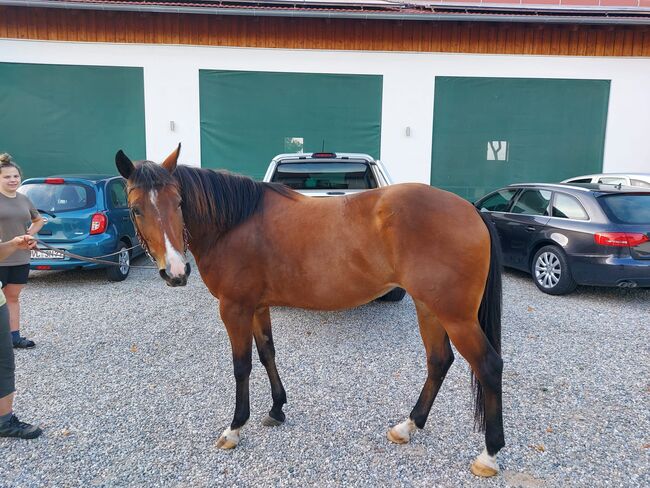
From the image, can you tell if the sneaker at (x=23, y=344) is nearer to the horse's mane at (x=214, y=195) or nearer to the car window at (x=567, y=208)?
the horse's mane at (x=214, y=195)

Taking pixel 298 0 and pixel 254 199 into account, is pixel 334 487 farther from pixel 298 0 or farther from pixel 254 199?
pixel 298 0

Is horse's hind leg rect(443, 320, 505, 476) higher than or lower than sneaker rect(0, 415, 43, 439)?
higher

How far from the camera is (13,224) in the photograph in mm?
3801

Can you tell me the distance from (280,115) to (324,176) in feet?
18.8

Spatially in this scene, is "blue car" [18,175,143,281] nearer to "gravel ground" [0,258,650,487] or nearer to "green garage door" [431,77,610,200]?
"gravel ground" [0,258,650,487]

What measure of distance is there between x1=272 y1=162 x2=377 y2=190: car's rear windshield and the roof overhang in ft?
19.6

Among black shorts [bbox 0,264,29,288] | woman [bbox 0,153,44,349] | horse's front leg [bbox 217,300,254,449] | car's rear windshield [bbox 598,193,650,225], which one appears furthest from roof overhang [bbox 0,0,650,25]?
horse's front leg [bbox 217,300,254,449]

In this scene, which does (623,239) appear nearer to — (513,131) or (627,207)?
(627,207)

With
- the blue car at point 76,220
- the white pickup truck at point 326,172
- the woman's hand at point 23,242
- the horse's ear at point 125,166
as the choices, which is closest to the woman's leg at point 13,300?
the woman's hand at point 23,242

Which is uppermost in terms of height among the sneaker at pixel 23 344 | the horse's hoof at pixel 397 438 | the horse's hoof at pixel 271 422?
the horse's hoof at pixel 397 438

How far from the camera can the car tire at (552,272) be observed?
5891 millimetres

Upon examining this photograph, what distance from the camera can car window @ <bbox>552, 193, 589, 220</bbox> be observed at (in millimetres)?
5891

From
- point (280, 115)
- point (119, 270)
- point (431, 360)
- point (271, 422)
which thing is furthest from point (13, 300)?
point (280, 115)

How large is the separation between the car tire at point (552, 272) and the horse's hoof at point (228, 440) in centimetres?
522
